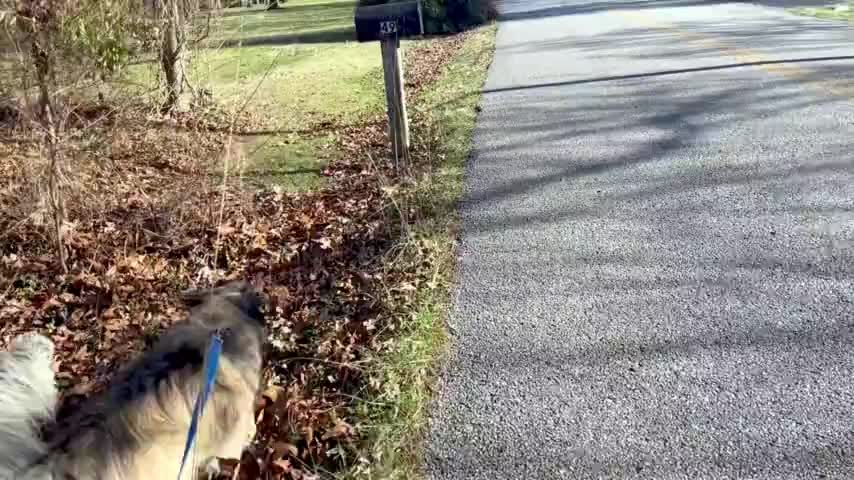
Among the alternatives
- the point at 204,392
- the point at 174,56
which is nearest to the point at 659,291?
the point at 204,392

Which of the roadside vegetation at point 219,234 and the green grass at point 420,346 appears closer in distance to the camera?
the green grass at point 420,346

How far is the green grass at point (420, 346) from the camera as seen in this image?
9.98ft

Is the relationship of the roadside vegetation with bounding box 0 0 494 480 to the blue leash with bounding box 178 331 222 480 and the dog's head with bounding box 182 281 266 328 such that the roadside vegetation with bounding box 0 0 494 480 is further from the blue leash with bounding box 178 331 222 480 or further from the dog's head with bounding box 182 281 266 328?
the blue leash with bounding box 178 331 222 480

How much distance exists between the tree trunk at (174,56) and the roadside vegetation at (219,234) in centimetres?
7

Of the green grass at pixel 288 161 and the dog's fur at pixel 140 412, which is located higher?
the dog's fur at pixel 140 412

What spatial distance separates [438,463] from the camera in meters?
2.98

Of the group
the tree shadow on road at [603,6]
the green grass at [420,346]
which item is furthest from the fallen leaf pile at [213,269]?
the tree shadow on road at [603,6]

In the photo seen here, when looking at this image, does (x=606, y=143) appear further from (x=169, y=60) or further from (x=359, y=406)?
(x=169, y=60)

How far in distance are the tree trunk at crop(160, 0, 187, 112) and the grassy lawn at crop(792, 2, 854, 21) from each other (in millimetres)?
13798

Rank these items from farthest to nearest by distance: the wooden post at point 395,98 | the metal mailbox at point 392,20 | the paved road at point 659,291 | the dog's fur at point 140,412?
the wooden post at point 395,98, the metal mailbox at point 392,20, the paved road at point 659,291, the dog's fur at point 140,412

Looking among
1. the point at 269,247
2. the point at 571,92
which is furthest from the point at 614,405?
the point at 571,92

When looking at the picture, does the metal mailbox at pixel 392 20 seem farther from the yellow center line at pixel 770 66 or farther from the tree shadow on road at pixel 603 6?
the tree shadow on road at pixel 603 6

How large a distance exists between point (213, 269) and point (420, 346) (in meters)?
2.35

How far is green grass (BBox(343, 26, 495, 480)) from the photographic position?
3.04 meters
